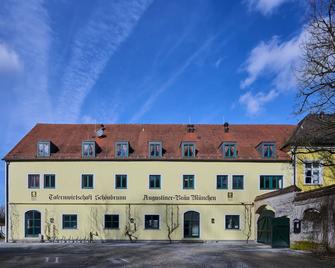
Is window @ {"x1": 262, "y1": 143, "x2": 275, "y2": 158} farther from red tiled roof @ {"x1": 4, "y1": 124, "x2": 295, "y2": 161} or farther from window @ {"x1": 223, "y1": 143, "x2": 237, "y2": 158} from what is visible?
window @ {"x1": 223, "y1": 143, "x2": 237, "y2": 158}

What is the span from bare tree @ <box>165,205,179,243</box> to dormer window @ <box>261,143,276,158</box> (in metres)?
8.03

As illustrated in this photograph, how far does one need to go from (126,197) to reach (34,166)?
24.9 ft

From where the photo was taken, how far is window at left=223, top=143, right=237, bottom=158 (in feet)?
117

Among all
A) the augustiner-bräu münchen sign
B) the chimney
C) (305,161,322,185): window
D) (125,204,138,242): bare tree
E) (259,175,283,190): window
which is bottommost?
(125,204,138,242): bare tree

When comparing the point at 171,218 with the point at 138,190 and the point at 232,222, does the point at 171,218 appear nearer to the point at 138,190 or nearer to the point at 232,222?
the point at 138,190

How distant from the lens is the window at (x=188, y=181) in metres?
35.5

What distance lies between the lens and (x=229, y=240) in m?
34.9

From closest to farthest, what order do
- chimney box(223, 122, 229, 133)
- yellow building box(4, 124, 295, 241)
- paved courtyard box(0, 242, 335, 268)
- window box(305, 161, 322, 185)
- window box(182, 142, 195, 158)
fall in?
paved courtyard box(0, 242, 335, 268) → window box(305, 161, 322, 185) → yellow building box(4, 124, 295, 241) → window box(182, 142, 195, 158) → chimney box(223, 122, 229, 133)

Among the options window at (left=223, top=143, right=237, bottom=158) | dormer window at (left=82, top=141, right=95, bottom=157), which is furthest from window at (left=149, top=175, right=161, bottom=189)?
window at (left=223, top=143, right=237, bottom=158)

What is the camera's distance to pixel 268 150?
3575 cm

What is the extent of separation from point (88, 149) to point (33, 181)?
4.94 metres

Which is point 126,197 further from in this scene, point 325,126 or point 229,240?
point 325,126

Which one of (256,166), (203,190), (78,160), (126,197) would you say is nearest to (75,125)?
(78,160)

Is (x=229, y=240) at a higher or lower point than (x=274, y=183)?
lower
